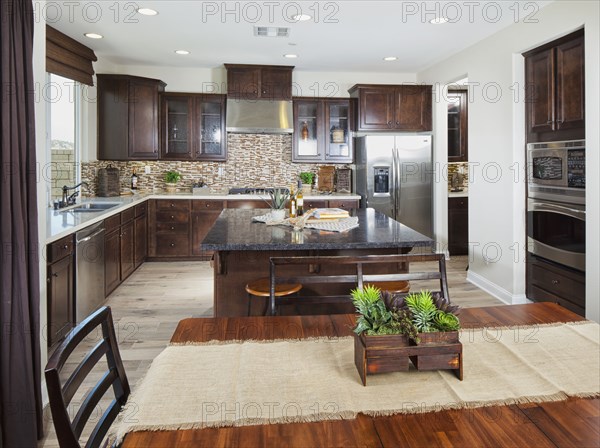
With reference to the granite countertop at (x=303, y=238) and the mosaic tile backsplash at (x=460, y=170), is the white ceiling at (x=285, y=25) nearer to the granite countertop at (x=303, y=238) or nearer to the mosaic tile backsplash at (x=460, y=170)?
the mosaic tile backsplash at (x=460, y=170)

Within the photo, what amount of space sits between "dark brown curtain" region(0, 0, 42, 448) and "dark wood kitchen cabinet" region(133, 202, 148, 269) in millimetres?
3603

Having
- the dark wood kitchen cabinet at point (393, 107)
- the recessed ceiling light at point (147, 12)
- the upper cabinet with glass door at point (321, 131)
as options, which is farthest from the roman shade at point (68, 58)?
the dark wood kitchen cabinet at point (393, 107)

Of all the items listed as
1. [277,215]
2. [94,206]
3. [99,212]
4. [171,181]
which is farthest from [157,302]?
[171,181]

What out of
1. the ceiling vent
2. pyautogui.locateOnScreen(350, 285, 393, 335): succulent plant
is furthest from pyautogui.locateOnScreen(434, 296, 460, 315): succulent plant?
the ceiling vent

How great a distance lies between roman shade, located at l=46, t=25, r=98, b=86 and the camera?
15.3ft

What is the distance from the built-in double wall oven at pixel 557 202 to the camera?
12.1 feet

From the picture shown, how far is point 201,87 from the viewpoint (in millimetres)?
6777

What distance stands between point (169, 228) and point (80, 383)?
5.37 metres

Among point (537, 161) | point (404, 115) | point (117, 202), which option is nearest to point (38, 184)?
point (117, 202)

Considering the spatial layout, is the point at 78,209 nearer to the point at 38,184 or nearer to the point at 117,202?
the point at 117,202

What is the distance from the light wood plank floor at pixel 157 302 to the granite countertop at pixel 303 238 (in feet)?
3.19

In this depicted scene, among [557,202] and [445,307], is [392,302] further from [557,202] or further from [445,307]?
[557,202]

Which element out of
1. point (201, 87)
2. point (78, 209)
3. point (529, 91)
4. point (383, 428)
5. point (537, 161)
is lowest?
point (383, 428)

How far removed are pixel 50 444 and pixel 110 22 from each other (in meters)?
3.79
